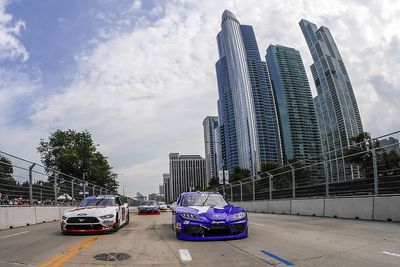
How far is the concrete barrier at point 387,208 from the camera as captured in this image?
12.8 meters

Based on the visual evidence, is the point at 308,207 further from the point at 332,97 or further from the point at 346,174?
the point at 332,97

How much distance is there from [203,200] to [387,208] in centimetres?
639

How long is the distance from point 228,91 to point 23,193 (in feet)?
219

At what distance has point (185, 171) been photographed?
162750 millimetres

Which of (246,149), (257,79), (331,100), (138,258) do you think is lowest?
(138,258)

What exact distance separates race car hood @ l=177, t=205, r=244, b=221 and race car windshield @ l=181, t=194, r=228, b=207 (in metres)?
0.70

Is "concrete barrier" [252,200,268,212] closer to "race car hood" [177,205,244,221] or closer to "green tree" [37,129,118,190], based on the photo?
"race car hood" [177,205,244,221]

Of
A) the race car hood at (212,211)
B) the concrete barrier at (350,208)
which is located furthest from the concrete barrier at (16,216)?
the concrete barrier at (350,208)

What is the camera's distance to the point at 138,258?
7.21 meters

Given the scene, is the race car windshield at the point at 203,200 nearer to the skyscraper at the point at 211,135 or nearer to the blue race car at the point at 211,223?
the blue race car at the point at 211,223

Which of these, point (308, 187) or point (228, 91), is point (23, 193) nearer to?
point (308, 187)

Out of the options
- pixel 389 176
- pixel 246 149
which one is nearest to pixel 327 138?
pixel 246 149

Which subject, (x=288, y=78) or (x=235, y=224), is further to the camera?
(x=288, y=78)

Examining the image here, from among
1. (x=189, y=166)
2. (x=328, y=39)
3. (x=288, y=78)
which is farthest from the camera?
(x=189, y=166)
